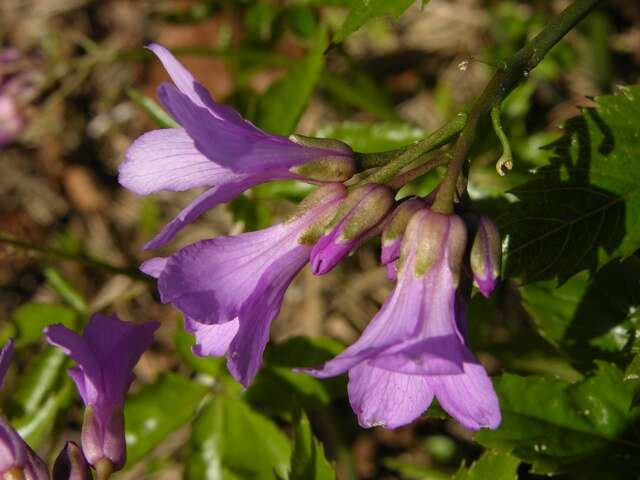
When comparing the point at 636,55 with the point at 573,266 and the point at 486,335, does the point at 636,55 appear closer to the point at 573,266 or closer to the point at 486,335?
the point at 486,335

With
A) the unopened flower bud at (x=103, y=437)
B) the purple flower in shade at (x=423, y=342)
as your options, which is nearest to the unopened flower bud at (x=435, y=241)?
the purple flower in shade at (x=423, y=342)

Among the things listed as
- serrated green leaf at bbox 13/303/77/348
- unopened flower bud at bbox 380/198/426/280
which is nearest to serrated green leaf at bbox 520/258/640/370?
unopened flower bud at bbox 380/198/426/280

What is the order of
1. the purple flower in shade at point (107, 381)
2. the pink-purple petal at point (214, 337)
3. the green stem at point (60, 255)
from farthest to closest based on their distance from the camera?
1. the green stem at point (60, 255)
2. the purple flower in shade at point (107, 381)
3. the pink-purple petal at point (214, 337)

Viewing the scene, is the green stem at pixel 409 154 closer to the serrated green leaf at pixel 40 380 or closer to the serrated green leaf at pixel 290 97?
the serrated green leaf at pixel 290 97

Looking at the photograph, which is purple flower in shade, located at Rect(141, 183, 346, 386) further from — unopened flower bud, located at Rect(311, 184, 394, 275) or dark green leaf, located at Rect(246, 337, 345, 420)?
dark green leaf, located at Rect(246, 337, 345, 420)

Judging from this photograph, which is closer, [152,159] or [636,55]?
[152,159]

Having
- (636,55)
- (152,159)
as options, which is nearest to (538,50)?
(152,159)
